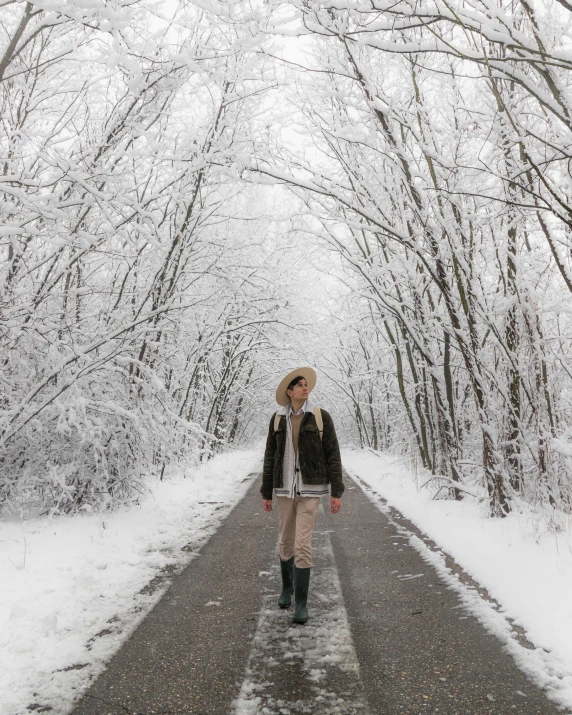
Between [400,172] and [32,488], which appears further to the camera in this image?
[400,172]

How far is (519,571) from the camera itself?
16.4ft

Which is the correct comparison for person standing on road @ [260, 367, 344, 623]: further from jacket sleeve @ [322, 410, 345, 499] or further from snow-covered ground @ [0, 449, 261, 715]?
snow-covered ground @ [0, 449, 261, 715]

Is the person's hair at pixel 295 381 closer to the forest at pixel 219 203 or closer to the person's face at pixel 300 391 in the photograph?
the person's face at pixel 300 391

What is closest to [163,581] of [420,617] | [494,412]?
[420,617]

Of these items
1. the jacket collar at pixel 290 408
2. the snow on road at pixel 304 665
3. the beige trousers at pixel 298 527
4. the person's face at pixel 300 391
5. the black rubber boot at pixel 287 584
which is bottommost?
the snow on road at pixel 304 665

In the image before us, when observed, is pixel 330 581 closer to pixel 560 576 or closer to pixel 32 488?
pixel 560 576

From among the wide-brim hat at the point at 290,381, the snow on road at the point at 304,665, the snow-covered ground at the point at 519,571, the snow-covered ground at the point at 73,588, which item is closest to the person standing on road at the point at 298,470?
the wide-brim hat at the point at 290,381

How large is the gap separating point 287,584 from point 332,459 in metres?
1.11

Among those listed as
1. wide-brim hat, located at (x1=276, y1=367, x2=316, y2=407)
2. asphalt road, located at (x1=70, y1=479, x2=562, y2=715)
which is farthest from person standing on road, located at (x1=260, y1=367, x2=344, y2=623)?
asphalt road, located at (x1=70, y1=479, x2=562, y2=715)

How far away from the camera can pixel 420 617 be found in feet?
13.8

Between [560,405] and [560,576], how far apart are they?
267 cm

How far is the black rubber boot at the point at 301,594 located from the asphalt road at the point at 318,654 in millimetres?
92

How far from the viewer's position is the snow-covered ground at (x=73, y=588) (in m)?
3.25

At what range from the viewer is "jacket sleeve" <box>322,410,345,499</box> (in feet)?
15.3
